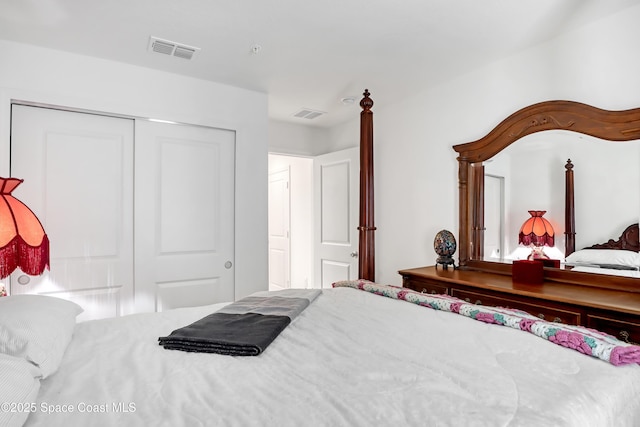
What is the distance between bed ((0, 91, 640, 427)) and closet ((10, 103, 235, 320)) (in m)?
1.48

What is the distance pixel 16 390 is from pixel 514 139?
2.85 m

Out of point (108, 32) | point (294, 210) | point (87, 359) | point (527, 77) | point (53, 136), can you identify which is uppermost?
point (108, 32)

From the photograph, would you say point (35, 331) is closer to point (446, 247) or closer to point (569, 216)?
point (446, 247)

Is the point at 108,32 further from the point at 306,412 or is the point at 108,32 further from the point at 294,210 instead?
the point at 294,210

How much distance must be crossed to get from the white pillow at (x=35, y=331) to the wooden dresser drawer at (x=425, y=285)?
2119 millimetres

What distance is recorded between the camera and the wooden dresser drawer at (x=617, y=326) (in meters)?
1.59

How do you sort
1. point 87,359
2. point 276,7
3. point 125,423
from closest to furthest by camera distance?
point 125,423 < point 87,359 < point 276,7

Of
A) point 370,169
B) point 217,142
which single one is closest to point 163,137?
point 217,142

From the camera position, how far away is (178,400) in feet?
2.70

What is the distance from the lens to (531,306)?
6.48ft

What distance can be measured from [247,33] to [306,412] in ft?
7.23

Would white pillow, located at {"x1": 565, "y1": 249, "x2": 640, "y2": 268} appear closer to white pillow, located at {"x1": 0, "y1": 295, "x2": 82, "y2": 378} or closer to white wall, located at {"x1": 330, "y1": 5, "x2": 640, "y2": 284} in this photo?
white wall, located at {"x1": 330, "y1": 5, "x2": 640, "y2": 284}

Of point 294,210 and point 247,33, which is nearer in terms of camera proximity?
point 247,33

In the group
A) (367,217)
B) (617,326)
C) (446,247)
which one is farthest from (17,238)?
(617,326)
